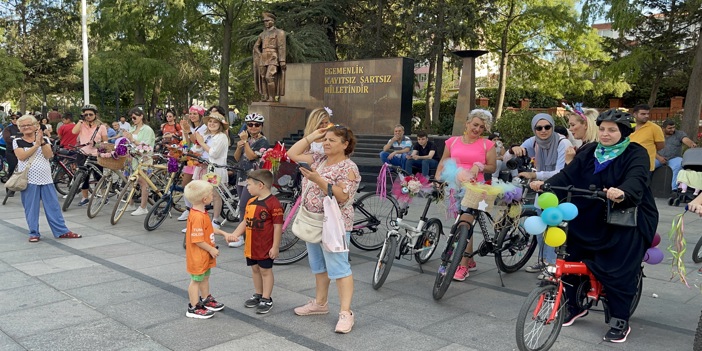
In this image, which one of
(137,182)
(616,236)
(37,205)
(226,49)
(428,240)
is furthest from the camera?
(226,49)

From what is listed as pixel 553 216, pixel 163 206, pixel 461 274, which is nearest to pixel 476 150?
pixel 461 274

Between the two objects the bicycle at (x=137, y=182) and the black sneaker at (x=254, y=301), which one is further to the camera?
the bicycle at (x=137, y=182)

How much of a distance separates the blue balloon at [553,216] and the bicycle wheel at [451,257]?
120 centimetres

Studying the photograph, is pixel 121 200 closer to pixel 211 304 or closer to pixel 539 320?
pixel 211 304

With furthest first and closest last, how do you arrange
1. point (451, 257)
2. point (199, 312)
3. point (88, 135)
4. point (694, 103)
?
point (694, 103)
point (88, 135)
point (451, 257)
point (199, 312)

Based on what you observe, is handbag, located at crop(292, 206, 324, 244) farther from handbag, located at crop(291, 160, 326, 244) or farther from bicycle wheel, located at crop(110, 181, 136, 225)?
bicycle wheel, located at crop(110, 181, 136, 225)

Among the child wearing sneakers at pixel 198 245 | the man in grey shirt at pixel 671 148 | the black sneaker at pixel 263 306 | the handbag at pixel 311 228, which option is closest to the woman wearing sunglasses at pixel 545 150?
the handbag at pixel 311 228

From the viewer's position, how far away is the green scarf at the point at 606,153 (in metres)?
4.07

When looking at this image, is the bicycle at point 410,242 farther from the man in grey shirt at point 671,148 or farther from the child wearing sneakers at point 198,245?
the man in grey shirt at point 671,148

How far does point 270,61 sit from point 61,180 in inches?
288

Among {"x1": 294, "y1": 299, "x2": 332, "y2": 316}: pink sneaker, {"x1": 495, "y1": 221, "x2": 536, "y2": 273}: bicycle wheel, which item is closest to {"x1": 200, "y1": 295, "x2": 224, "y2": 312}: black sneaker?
{"x1": 294, "y1": 299, "x2": 332, "y2": 316}: pink sneaker

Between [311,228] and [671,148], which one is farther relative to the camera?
[671,148]

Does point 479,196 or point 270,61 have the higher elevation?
point 270,61

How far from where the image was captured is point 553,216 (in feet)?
12.4
